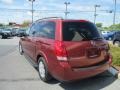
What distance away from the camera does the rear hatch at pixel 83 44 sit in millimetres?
6453

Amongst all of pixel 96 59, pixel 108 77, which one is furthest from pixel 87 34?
pixel 108 77

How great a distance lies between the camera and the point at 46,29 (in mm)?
7668

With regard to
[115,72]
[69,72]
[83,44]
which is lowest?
[115,72]

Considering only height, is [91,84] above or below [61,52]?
below

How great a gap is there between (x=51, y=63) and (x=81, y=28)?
4.20ft

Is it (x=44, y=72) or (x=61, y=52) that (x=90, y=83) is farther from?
(x=61, y=52)

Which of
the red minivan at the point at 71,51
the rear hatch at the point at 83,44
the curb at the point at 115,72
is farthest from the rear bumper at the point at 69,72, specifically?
the curb at the point at 115,72

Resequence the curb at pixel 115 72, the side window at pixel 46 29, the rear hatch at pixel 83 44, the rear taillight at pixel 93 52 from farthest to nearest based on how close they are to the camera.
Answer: the curb at pixel 115 72 → the side window at pixel 46 29 → the rear taillight at pixel 93 52 → the rear hatch at pixel 83 44

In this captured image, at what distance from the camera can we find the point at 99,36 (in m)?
7.22

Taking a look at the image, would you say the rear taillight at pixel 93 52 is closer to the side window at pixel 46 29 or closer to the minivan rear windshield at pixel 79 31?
the minivan rear windshield at pixel 79 31

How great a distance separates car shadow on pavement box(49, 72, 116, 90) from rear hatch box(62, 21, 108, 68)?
0.67 metres

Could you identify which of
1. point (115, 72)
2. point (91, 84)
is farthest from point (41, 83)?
point (115, 72)

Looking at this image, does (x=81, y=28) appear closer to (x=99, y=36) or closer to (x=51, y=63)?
(x=99, y=36)

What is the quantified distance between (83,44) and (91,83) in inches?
53.1
